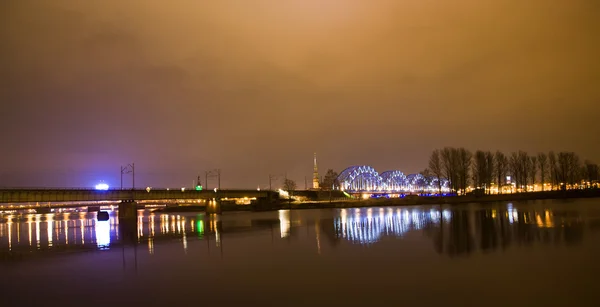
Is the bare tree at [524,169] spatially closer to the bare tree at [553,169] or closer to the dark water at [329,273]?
the bare tree at [553,169]

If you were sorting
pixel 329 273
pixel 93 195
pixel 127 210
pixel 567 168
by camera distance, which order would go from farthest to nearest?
pixel 567 168 < pixel 127 210 < pixel 93 195 < pixel 329 273

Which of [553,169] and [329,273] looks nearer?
[329,273]

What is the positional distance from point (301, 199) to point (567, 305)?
578 feet

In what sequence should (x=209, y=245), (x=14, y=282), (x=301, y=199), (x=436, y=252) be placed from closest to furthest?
(x=14, y=282) → (x=436, y=252) → (x=209, y=245) → (x=301, y=199)

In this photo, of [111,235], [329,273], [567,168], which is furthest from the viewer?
[567,168]

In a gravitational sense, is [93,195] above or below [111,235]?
above

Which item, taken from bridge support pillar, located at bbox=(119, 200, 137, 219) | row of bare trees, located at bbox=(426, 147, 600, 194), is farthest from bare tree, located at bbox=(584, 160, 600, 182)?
bridge support pillar, located at bbox=(119, 200, 137, 219)

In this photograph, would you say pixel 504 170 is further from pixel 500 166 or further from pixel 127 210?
pixel 127 210

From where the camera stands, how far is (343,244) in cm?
3778

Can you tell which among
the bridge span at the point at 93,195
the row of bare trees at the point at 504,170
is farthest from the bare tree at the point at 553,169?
the bridge span at the point at 93,195

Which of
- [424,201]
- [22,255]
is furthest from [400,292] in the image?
[424,201]

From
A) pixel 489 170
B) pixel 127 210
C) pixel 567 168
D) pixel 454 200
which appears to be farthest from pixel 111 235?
pixel 567 168

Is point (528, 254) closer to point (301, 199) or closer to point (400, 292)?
point (400, 292)

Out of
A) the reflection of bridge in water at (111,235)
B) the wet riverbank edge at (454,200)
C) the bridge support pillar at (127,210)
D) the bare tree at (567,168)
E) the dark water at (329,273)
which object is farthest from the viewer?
the bare tree at (567,168)
